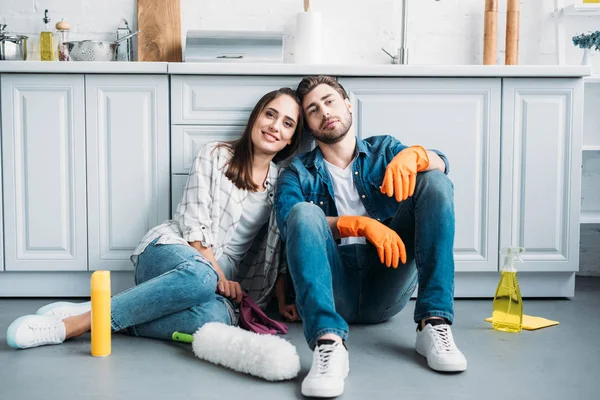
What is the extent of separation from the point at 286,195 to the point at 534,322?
38.3 inches

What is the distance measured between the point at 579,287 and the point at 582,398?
1519mm

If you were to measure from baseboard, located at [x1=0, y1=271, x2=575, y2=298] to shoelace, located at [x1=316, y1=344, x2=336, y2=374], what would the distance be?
1.18 meters

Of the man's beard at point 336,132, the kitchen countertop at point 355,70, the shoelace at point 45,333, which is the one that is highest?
the kitchen countertop at point 355,70

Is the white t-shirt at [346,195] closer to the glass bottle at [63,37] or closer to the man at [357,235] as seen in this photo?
the man at [357,235]

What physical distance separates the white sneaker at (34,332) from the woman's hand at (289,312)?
0.75 metres

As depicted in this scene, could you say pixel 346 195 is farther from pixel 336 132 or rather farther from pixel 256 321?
pixel 256 321

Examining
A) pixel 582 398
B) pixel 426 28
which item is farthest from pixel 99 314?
pixel 426 28

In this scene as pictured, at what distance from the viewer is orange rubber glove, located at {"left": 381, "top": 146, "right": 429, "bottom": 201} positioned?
2.00m

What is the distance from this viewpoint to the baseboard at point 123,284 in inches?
106

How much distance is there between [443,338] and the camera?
1823 millimetres

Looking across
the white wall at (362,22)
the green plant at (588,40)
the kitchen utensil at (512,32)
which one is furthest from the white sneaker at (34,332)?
the green plant at (588,40)

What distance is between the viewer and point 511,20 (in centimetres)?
309

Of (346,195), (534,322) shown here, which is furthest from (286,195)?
(534,322)

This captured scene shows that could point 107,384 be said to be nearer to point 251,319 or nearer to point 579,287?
point 251,319
